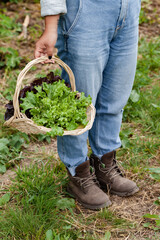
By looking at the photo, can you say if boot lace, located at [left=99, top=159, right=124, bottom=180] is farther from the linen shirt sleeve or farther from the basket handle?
the linen shirt sleeve

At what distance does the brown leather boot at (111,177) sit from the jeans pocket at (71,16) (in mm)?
913

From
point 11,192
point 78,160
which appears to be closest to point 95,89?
point 78,160

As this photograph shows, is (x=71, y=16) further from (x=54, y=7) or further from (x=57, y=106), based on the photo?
(x=57, y=106)

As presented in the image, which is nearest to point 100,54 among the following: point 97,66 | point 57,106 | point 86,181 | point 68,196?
point 97,66

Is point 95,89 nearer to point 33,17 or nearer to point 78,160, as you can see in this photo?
point 78,160

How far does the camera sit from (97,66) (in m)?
1.51

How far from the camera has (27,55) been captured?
3488 mm

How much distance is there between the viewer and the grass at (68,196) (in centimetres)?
164

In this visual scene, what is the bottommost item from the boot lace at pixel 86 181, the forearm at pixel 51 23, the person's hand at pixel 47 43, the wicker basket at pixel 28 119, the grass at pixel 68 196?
the grass at pixel 68 196

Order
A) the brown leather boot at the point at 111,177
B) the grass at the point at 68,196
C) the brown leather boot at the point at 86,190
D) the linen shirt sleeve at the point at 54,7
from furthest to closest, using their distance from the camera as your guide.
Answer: the brown leather boot at the point at 111,177, the brown leather boot at the point at 86,190, the grass at the point at 68,196, the linen shirt sleeve at the point at 54,7

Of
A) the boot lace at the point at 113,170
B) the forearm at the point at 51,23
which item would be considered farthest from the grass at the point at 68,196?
the forearm at the point at 51,23

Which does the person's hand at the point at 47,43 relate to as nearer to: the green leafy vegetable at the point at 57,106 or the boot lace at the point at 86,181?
the green leafy vegetable at the point at 57,106

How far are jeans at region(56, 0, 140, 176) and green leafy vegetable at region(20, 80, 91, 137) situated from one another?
0.11 metres

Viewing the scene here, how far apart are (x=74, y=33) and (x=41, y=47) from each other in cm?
19
